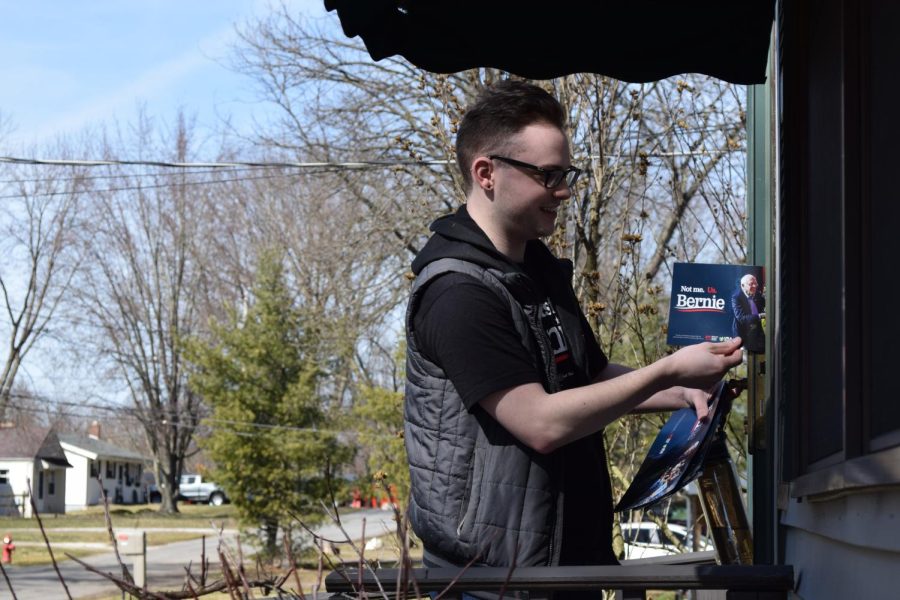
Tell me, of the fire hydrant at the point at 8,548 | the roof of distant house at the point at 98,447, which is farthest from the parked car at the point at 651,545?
the roof of distant house at the point at 98,447

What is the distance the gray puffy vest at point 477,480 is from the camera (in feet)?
8.20

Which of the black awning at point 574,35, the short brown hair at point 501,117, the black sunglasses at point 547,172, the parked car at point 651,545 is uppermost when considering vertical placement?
the black awning at point 574,35

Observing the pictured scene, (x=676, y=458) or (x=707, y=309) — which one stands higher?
(x=707, y=309)

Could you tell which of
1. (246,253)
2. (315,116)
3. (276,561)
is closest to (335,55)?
(315,116)

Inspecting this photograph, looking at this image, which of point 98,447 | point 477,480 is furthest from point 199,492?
point 477,480

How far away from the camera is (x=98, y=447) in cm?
7850

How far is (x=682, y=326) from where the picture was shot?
11.0ft

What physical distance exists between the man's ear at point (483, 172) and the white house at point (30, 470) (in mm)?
58808

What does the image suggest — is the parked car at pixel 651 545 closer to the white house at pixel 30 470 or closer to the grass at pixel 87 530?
the grass at pixel 87 530

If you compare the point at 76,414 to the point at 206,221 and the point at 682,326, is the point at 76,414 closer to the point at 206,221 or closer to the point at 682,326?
the point at 206,221

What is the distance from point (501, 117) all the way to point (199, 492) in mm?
79159

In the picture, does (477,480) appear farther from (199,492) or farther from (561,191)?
(199,492)

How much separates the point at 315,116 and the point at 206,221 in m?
29.8

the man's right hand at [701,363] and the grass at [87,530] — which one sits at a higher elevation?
the man's right hand at [701,363]
